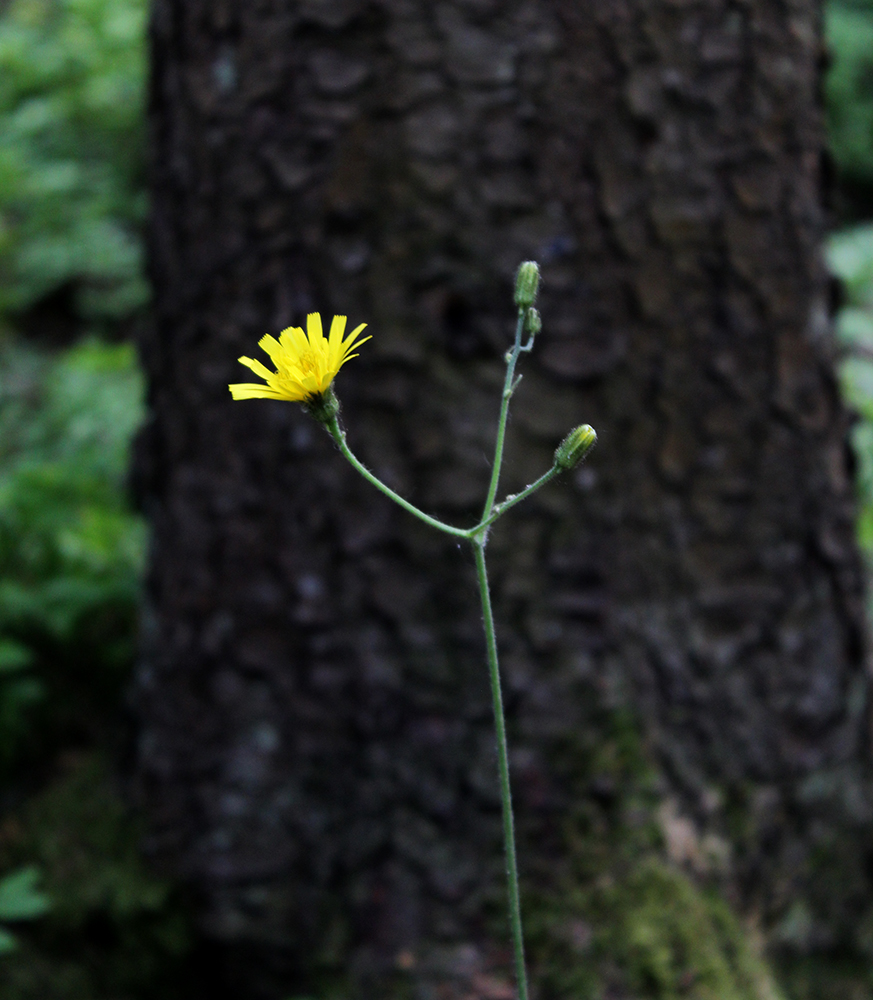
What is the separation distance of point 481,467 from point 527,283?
2.60ft

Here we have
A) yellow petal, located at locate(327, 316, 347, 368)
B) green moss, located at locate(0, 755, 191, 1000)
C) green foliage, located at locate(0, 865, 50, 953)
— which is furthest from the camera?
green moss, located at locate(0, 755, 191, 1000)

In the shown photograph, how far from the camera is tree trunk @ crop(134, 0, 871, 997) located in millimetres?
1552

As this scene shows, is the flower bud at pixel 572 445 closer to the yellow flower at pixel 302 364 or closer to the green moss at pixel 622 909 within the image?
the yellow flower at pixel 302 364

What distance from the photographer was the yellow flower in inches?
30.0

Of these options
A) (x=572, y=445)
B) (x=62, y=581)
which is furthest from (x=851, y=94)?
(x=572, y=445)

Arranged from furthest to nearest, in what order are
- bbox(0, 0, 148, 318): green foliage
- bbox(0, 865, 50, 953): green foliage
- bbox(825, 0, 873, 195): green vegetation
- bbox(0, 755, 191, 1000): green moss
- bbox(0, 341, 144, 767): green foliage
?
bbox(825, 0, 873, 195): green vegetation → bbox(0, 0, 148, 318): green foliage → bbox(0, 341, 144, 767): green foliage → bbox(0, 755, 191, 1000): green moss → bbox(0, 865, 50, 953): green foliage

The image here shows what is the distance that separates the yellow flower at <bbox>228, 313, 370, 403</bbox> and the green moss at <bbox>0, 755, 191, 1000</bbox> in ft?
4.55

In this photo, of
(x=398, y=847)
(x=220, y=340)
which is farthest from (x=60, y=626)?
(x=398, y=847)

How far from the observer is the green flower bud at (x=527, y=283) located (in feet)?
2.65

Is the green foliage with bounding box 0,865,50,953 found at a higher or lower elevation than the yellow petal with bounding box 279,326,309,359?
lower

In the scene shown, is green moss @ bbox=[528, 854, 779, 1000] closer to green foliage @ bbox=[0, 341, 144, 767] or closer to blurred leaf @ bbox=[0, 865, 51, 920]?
blurred leaf @ bbox=[0, 865, 51, 920]

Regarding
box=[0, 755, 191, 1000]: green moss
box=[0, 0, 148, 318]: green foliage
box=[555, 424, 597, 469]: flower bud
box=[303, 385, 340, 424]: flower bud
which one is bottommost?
box=[0, 755, 191, 1000]: green moss

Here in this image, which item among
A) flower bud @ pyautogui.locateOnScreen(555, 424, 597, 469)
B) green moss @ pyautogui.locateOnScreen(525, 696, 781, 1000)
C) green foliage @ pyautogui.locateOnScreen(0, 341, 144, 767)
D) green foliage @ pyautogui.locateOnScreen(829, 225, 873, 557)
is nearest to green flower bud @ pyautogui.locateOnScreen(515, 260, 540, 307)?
flower bud @ pyautogui.locateOnScreen(555, 424, 597, 469)

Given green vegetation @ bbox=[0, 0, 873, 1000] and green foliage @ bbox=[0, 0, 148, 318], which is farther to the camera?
green foliage @ bbox=[0, 0, 148, 318]
